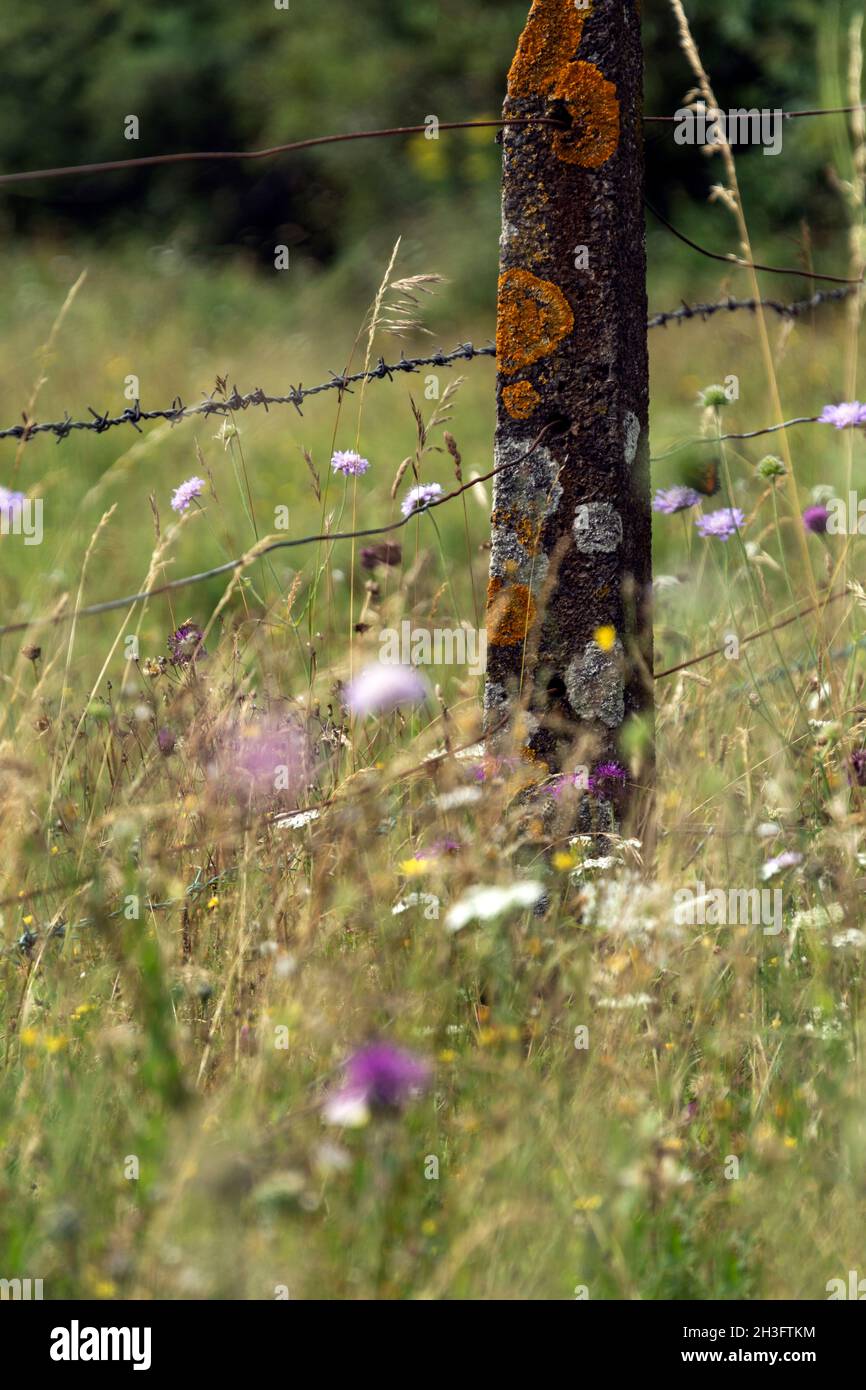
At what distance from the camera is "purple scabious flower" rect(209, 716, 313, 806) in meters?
2.43

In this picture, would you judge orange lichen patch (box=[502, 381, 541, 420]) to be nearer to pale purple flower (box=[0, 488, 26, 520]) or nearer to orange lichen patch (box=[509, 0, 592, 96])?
orange lichen patch (box=[509, 0, 592, 96])

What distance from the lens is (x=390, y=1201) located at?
162 cm

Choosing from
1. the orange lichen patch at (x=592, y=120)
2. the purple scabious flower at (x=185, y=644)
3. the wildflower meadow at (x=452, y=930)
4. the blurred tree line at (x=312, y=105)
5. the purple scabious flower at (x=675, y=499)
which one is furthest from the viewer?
the blurred tree line at (x=312, y=105)

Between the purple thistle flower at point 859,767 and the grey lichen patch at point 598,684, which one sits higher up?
the grey lichen patch at point 598,684

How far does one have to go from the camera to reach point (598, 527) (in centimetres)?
241

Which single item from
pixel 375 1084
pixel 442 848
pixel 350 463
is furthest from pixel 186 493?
pixel 375 1084

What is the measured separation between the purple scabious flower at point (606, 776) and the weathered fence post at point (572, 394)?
2 cm

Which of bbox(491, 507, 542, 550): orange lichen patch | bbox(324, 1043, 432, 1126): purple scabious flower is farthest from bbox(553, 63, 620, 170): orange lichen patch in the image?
bbox(324, 1043, 432, 1126): purple scabious flower

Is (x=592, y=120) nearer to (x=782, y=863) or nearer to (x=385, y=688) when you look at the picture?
(x=385, y=688)

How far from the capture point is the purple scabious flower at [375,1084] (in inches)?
59.9

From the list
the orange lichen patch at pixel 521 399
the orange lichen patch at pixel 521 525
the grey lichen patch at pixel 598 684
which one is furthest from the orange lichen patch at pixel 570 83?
the grey lichen patch at pixel 598 684

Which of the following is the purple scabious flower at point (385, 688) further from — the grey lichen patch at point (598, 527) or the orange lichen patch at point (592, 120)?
the orange lichen patch at point (592, 120)

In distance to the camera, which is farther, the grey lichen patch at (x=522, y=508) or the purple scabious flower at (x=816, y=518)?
the purple scabious flower at (x=816, y=518)

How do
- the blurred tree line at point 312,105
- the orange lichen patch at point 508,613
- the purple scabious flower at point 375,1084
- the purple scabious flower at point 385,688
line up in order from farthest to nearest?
the blurred tree line at point 312,105 < the orange lichen patch at point 508,613 < the purple scabious flower at point 385,688 < the purple scabious flower at point 375,1084
